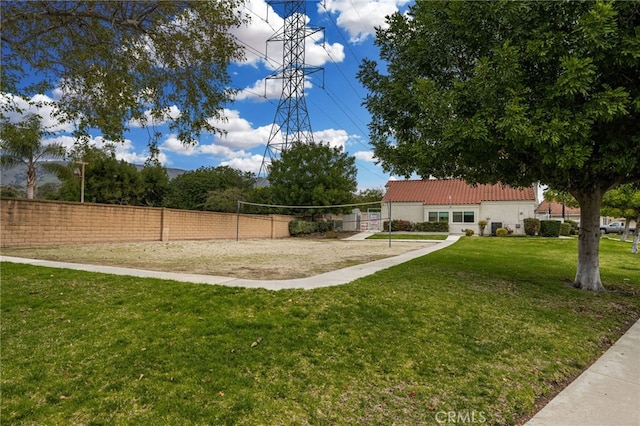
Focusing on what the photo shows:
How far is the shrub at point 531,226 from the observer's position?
30.0m

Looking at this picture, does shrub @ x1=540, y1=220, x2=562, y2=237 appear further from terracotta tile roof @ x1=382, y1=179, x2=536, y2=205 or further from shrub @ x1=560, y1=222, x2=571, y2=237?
shrub @ x1=560, y1=222, x2=571, y2=237

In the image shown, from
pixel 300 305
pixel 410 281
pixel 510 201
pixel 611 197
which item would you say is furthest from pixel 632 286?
pixel 510 201

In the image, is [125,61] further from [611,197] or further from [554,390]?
[611,197]

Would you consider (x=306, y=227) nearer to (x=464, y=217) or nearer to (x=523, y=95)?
(x=464, y=217)

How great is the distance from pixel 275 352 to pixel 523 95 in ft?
17.8

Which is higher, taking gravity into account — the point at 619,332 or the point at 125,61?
Answer: the point at 125,61

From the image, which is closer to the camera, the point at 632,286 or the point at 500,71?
the point at 500,71

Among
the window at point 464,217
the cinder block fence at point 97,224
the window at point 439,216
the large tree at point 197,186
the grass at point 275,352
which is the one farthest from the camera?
the large tree at point 197,186

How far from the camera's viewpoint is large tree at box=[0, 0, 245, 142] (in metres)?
5.54

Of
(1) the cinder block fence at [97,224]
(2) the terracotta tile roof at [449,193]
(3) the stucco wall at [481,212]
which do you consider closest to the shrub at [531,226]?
(3) the stucco wall at [481,212]

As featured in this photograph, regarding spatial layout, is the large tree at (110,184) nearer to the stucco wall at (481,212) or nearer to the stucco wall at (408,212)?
the stucco wall at (408,212)

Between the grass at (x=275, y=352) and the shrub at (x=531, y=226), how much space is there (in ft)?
85.7

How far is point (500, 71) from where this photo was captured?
5863mm

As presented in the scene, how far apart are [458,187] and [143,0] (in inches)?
1339
